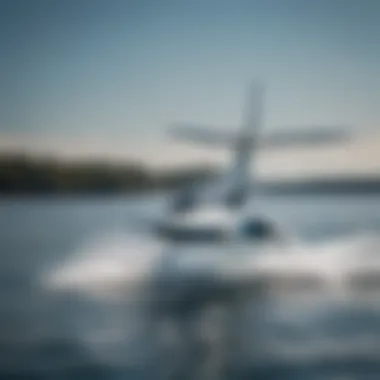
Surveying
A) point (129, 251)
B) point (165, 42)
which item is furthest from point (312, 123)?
Answer: point (129, 251)

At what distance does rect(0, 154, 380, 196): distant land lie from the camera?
1.81 meters

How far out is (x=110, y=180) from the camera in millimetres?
1812

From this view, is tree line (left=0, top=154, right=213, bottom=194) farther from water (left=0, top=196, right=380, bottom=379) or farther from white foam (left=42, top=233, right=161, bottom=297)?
white foam (left=42, top=233, right=161, bottom=297)

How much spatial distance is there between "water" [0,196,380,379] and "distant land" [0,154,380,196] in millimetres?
34

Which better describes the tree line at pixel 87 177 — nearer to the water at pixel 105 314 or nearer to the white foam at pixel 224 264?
the water at pixel 105 314

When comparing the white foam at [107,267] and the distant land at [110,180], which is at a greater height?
the distant land at [110,180]

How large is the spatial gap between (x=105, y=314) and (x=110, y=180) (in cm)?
36

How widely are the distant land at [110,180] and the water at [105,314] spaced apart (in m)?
0.03

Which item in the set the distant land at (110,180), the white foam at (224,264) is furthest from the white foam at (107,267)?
the distant land at (110,180)

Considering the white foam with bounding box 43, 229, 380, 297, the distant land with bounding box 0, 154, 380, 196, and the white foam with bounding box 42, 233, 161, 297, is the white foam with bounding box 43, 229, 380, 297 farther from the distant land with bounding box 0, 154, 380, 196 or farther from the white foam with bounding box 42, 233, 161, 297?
the distant land with bounding box 0, 154, 380, 196

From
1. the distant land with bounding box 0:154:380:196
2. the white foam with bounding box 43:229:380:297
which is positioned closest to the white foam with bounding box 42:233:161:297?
the white foam with bounding box 43:229:380:297

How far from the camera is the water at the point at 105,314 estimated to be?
1.77 metres

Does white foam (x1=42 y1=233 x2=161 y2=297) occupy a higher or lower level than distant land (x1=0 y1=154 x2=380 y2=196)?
lower

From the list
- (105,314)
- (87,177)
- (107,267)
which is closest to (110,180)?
(87,177)
